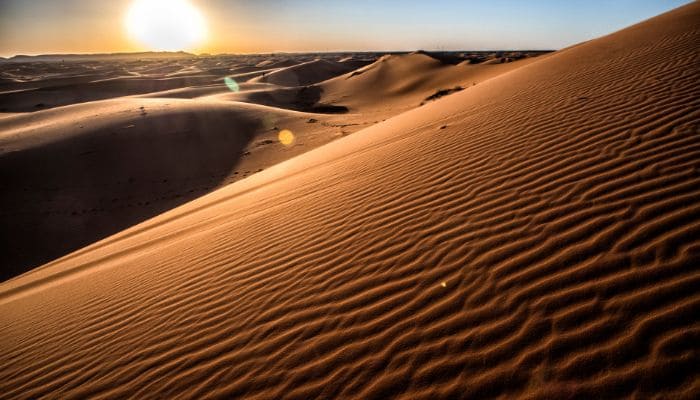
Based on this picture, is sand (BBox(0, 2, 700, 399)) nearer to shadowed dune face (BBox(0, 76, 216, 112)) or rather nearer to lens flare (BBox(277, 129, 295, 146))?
lens flare (BBox(277, 129, 295, 146))

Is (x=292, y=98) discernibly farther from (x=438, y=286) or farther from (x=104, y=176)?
(x=438, y=286)

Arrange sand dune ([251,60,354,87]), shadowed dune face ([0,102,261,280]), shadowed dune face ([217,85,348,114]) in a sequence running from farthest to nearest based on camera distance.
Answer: sand dune ([251,60,354,87]) < shadowed dune face ([217,85,348,114]) < shadowed dune face ([0,102,261,280])

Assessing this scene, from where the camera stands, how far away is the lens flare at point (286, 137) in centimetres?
1565

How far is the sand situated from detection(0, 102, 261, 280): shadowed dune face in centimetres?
500

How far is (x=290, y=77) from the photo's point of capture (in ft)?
171

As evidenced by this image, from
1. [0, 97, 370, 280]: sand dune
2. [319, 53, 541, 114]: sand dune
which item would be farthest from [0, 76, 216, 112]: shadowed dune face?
[319, 53, 541, 114]: sand dune

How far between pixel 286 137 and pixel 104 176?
6826mm

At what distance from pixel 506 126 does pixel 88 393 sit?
19.4 ft

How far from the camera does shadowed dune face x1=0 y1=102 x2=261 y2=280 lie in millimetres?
10398

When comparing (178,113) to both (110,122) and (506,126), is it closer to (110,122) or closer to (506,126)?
(110,122)

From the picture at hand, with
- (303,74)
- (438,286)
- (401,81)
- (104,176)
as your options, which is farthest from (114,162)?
(303,74)

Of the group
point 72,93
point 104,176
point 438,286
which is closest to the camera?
point 438,286

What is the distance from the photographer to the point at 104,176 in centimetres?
1320

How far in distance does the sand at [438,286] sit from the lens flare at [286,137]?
32.5ft
